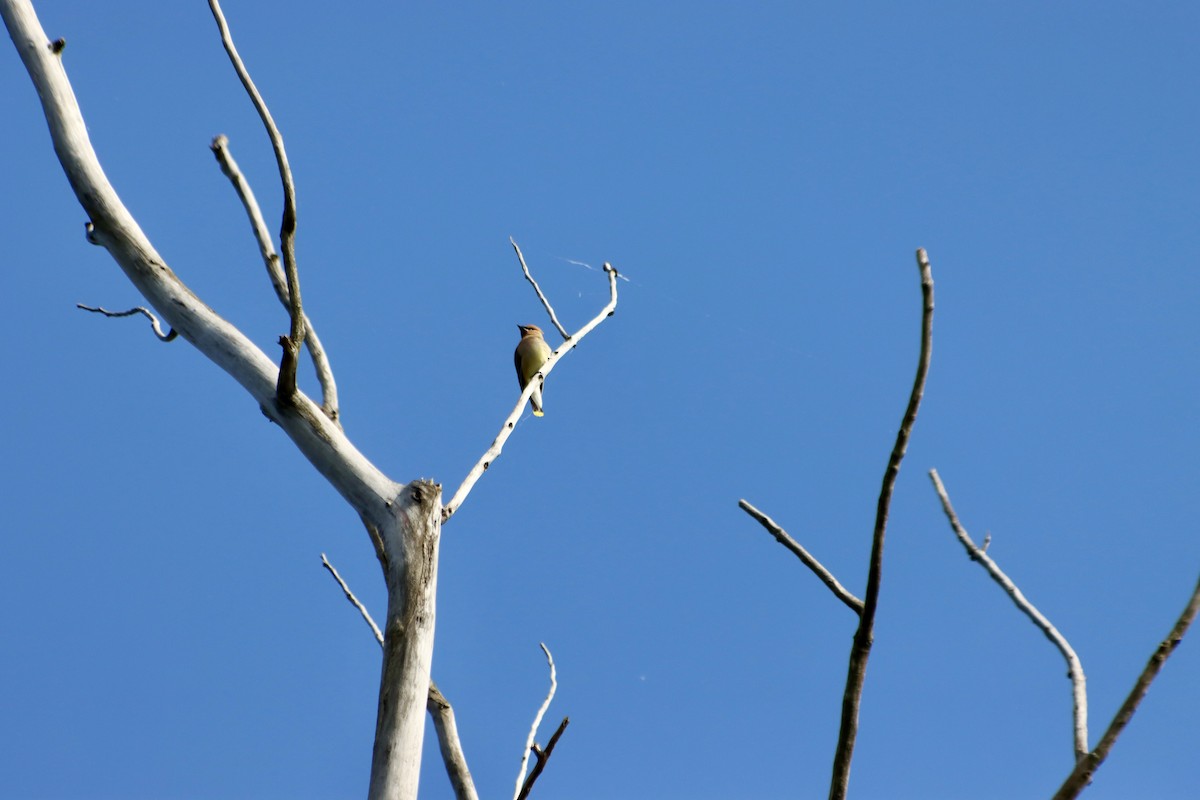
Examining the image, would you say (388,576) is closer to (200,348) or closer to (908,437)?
(200,348)

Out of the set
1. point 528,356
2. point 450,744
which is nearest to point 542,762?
point 450,744

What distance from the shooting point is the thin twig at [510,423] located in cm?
273

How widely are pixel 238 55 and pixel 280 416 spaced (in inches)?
34.2

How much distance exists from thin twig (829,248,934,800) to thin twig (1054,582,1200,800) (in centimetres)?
24

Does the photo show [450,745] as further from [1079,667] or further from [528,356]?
[528,356]

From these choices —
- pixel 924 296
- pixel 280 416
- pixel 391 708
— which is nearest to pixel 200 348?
pixel 280 416

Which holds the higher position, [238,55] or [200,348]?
[238,55]

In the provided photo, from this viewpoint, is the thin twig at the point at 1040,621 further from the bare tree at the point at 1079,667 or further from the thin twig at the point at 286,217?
the thin twig at the point at 286,217

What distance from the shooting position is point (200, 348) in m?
2.84

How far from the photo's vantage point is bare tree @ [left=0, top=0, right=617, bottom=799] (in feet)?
7.91

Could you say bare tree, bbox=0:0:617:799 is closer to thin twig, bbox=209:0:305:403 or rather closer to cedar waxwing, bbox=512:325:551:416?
thin twig, bbox=209:0:305:403

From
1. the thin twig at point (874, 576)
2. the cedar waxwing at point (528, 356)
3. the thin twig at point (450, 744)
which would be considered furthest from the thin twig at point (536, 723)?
the cedar waxwing at point (528, 356)

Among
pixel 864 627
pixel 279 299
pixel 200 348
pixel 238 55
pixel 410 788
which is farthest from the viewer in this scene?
pixel 279 299

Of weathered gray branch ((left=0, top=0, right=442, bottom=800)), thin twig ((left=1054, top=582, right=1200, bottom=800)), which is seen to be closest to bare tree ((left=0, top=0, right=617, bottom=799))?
weathered gray branch ((left=0, top=0, right=442, bottom=800))
